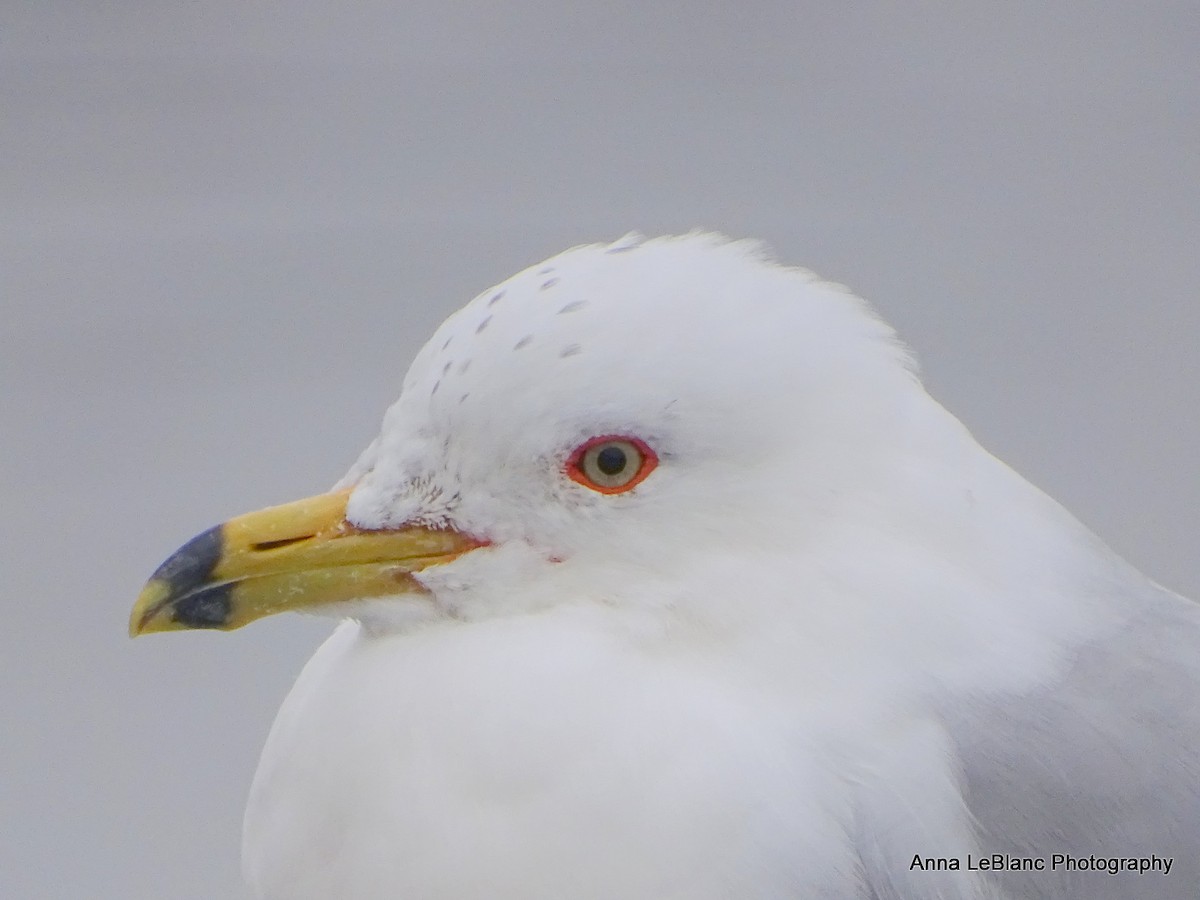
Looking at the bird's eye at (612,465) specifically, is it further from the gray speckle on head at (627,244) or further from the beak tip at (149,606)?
the beak tip at (149,606)

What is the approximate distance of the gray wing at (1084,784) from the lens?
89 cm

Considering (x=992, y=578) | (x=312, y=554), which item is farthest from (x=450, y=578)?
(x=992, y=578)

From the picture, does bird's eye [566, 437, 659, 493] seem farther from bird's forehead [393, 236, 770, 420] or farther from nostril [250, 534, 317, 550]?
nostril [250, 534, 317, 550]

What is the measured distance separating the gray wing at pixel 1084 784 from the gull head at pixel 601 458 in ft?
0.53

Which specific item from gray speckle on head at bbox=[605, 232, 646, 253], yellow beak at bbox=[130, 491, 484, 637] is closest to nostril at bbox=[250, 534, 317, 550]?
yellow beak at bbox=[130, 491, 484, 637]

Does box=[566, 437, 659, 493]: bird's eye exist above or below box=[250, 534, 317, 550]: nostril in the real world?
above

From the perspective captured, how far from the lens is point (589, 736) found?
86cm

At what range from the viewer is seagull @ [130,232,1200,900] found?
86 cm

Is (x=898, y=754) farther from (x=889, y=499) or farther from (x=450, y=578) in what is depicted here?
(x=450, y=578)

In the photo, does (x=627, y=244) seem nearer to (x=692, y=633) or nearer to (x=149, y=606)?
(x=692, y=633)

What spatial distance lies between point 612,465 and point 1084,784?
0.35 m

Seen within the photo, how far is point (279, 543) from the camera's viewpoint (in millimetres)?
991

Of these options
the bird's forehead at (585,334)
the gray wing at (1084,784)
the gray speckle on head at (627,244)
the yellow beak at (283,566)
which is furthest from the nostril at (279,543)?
the gray wing at (1084,784)

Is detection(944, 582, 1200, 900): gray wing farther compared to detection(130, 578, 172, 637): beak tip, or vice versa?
detection(130, 578, 172, 637): beak tip
